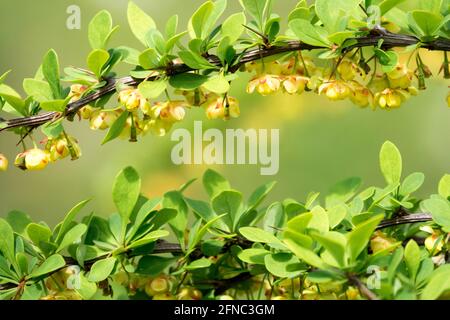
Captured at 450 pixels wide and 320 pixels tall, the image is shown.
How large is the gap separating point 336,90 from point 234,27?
0.12 m

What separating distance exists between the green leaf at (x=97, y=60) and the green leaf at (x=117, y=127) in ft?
0.16

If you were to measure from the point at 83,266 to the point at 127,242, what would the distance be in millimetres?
51

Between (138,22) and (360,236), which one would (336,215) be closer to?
(360,236)

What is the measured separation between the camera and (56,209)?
7.69 ft

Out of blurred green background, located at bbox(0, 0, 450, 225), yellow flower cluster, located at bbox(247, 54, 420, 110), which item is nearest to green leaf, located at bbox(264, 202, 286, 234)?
yellow flower cluster, located at bbox(247, 54, 420, 110)

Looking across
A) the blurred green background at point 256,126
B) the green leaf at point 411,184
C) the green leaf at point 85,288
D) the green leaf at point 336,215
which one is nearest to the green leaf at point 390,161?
the green leaf at point 411,184

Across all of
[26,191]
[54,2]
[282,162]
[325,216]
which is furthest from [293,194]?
[325,216]

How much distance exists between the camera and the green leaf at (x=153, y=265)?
0.83 meters

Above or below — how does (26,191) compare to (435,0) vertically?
below

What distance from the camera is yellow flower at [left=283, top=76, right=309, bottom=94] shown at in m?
0.82

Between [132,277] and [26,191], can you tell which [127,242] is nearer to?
[132,277]

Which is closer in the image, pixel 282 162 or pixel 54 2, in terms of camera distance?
pixel 282 162

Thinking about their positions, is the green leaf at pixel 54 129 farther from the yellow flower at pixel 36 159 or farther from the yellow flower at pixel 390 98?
the yellow flower at pixel 390 98

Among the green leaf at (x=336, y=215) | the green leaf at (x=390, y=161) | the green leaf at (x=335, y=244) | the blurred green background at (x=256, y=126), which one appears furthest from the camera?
the blurred green background at (x=256, y=126)
